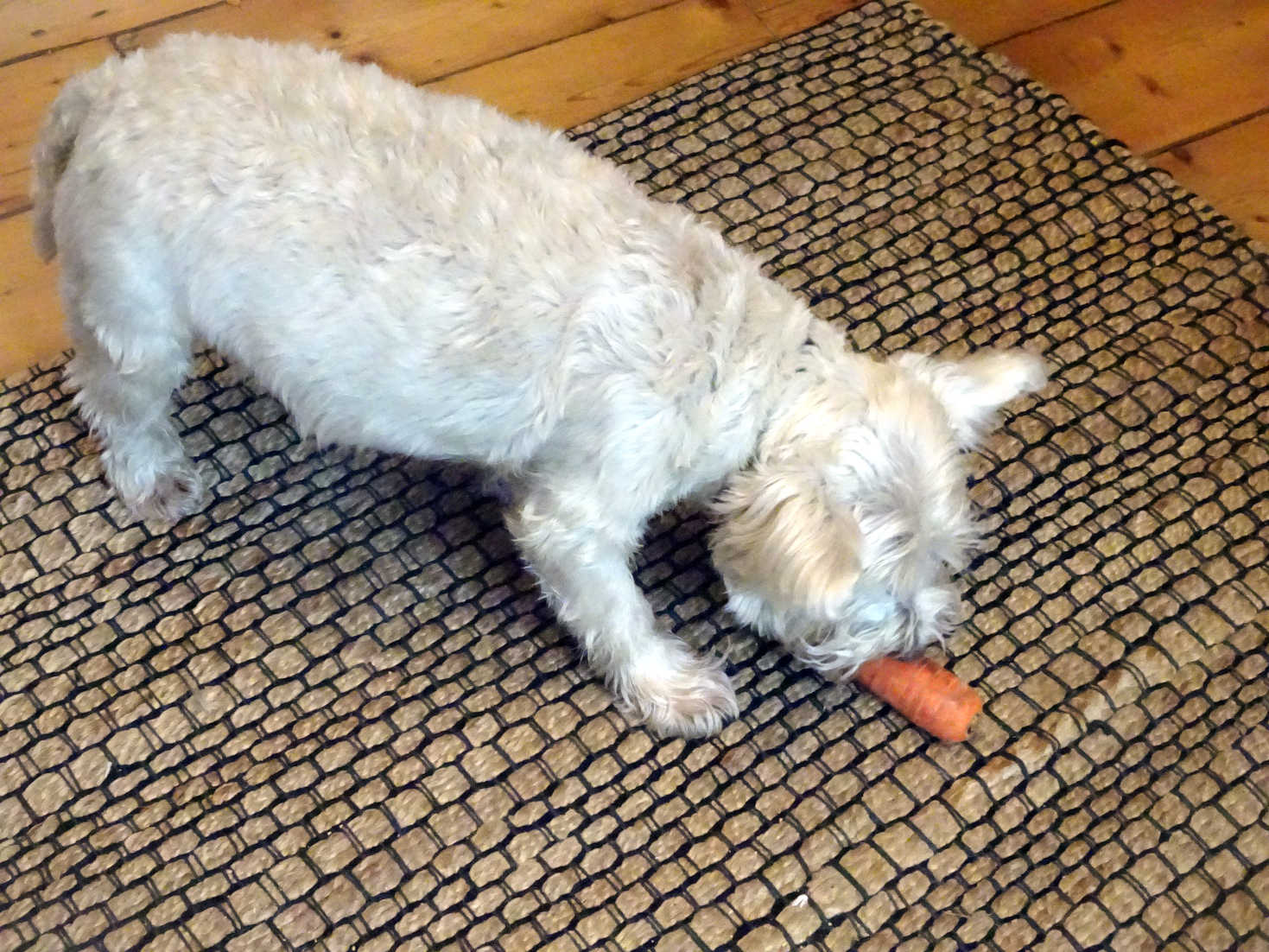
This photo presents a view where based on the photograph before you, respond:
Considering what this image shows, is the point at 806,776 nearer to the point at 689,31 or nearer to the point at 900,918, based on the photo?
the point at 900,918

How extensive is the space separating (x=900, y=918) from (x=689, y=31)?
6.41 feet

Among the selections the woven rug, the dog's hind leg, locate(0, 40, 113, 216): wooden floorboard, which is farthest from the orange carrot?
locate(0, 40, 113, 216): wooden floorboard

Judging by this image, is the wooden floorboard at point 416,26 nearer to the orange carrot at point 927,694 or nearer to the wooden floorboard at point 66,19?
the wooden floorboard at point 66,19

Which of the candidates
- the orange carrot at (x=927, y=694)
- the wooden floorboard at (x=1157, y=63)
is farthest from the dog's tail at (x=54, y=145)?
the wooden floorboard at (x=1157, y=63)

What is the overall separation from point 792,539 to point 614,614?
35cm

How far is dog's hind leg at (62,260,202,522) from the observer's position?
5.32ft

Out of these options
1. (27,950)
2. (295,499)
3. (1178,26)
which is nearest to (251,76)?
(295,499)

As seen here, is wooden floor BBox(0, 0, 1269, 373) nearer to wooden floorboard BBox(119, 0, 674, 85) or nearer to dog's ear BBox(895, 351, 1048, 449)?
wooden floorboard BBox(119, 0, 674, 85)

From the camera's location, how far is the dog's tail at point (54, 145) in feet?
5.36

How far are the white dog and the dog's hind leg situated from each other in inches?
0.5

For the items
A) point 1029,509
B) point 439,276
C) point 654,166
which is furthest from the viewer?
point 654,166

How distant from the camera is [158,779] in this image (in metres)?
1.71

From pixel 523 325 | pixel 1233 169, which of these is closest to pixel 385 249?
pixel 523 325

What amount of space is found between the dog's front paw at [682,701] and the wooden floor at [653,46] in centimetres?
132
